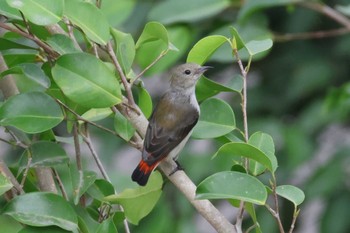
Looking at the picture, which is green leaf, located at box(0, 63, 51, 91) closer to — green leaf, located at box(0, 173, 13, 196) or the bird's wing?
green leaf, located at box(0, 173, 13, 196)

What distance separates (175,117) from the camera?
2.87 metres

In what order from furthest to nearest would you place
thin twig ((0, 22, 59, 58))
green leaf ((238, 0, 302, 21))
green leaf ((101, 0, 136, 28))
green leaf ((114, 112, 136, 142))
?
green leaf ((238, 0, 302, 21))
green leaf ((101, 0, 136, 28))
green leaf ((114, 112, 136, 142))
thin twig ((0, 22, 59, 58))

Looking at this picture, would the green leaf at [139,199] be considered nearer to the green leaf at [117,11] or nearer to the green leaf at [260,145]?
the green leaf at [260,145]

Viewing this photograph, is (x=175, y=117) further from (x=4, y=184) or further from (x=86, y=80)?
(x=4, y=184)

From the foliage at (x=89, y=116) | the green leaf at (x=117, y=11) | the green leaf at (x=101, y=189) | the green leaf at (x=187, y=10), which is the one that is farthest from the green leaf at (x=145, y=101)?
the green leaf at (x=187, y=10)

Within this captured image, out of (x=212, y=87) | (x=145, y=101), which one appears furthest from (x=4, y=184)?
(x=212, y=87)

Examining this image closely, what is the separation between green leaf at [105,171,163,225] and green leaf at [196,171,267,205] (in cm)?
23

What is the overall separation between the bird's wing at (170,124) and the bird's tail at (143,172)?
20cm

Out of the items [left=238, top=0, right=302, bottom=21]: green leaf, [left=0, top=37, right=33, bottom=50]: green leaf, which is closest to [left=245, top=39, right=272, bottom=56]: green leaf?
[left=0, top=37, right=33, bottom=50]: green leaf

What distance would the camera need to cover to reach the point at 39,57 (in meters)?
2.04

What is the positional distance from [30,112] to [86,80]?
128 mm

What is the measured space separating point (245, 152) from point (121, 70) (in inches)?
11.3

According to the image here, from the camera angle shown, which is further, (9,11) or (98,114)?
(98,114)

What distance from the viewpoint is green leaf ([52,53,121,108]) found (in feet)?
5.83
